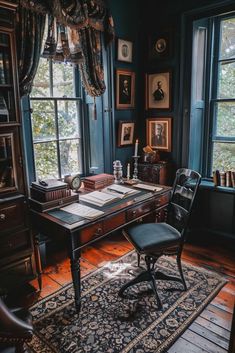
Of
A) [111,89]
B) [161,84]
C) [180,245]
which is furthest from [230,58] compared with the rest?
[180,245]

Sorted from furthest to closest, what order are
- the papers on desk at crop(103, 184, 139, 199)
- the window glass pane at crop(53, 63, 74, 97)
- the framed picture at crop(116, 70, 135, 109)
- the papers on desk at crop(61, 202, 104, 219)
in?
the framed picture at crop(116, 70, 135, 109) → the window glass pane at crop(53, 63, 74, 97) → the papers on desk at crop(103, 184, 139, 199) → the papers on desk at crop(61, 202, 104, 219)

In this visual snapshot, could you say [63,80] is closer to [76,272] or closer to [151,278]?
[76,272]

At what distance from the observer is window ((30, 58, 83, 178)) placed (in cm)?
291

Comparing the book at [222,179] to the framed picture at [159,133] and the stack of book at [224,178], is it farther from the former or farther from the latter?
the framed picture at [159,133]

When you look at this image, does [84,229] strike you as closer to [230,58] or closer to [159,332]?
[159,332]

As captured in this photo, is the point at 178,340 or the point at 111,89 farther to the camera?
the point at 111,89

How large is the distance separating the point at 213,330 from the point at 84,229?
1143mm

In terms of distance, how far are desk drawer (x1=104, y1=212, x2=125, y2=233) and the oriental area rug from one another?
1.97 feet

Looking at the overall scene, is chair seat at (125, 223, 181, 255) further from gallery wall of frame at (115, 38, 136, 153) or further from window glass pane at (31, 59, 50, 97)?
window glass pane at (31, 59, 50, 97)

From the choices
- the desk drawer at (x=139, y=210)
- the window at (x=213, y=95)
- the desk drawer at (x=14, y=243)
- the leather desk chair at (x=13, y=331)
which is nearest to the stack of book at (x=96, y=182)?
the desk drawer at (x=139, y=210)

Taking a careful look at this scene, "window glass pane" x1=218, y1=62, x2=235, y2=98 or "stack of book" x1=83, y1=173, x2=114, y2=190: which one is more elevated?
"window glass pane" x1=218, y1=62, x2=235, y2=98

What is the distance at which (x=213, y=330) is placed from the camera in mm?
2051

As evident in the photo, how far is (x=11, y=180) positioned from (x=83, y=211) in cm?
60

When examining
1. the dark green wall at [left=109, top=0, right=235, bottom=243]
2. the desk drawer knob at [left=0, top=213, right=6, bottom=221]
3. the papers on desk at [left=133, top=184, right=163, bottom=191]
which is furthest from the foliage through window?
the desk drawer knob at [left=0, top=213, right=6, bottom=221]
